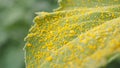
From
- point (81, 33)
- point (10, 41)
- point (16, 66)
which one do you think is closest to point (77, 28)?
point (81, 33)

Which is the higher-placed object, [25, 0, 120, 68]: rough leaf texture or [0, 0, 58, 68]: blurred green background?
[0, 0, 58, 68]: blurred green background

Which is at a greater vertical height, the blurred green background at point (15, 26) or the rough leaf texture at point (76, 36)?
the blurred green background at point (15, 26)

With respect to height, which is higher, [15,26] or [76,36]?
[15,26]

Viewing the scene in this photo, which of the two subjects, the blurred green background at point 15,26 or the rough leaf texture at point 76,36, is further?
the blurred green background at point 15,26

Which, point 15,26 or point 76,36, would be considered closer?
point 76,36

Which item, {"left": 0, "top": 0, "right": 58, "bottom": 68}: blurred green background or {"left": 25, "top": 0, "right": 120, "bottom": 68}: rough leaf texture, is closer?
{"left": 25, "top": 0, "right": 120, "bottom": 68}: rough leaf texture
